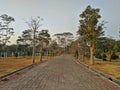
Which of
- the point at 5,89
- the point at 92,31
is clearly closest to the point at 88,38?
the point at 92,31

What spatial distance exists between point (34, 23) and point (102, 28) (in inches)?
460

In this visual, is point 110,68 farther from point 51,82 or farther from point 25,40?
point 25,40

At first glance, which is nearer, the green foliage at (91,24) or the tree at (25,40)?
the green foliage at (91,24)

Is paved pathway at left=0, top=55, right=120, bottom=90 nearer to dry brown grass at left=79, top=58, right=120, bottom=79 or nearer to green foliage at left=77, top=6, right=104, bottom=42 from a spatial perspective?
dry brown grass at left=79, top=58, right=120, bottom=79

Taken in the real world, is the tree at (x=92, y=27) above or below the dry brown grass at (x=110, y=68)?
above

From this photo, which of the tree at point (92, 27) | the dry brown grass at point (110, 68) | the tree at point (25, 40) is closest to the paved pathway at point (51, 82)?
the dry brown grass at point (110, 68)

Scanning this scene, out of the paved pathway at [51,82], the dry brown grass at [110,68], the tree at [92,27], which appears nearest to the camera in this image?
the paved pathway at [51,82]

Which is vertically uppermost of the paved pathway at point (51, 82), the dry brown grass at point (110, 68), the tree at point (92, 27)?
the tree at point (92, 27)

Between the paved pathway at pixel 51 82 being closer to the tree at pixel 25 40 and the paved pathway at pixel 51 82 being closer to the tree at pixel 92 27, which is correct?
the tree at pixel 92 27

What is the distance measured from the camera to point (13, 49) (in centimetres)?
12169

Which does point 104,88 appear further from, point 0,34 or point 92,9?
point 0,34

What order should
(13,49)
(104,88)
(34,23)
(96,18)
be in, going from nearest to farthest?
1. (104,88)
2. (96,18)
3. (34,23)
4. (13,49)

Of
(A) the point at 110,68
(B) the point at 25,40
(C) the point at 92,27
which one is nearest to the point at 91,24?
(C) the point at 92,27

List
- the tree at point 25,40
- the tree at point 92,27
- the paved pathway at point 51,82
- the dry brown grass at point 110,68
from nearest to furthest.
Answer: the paved pathway at point 51,82
the dry brown grass at point 110,68
the tree at point 92,27
the tree at point 25,40
